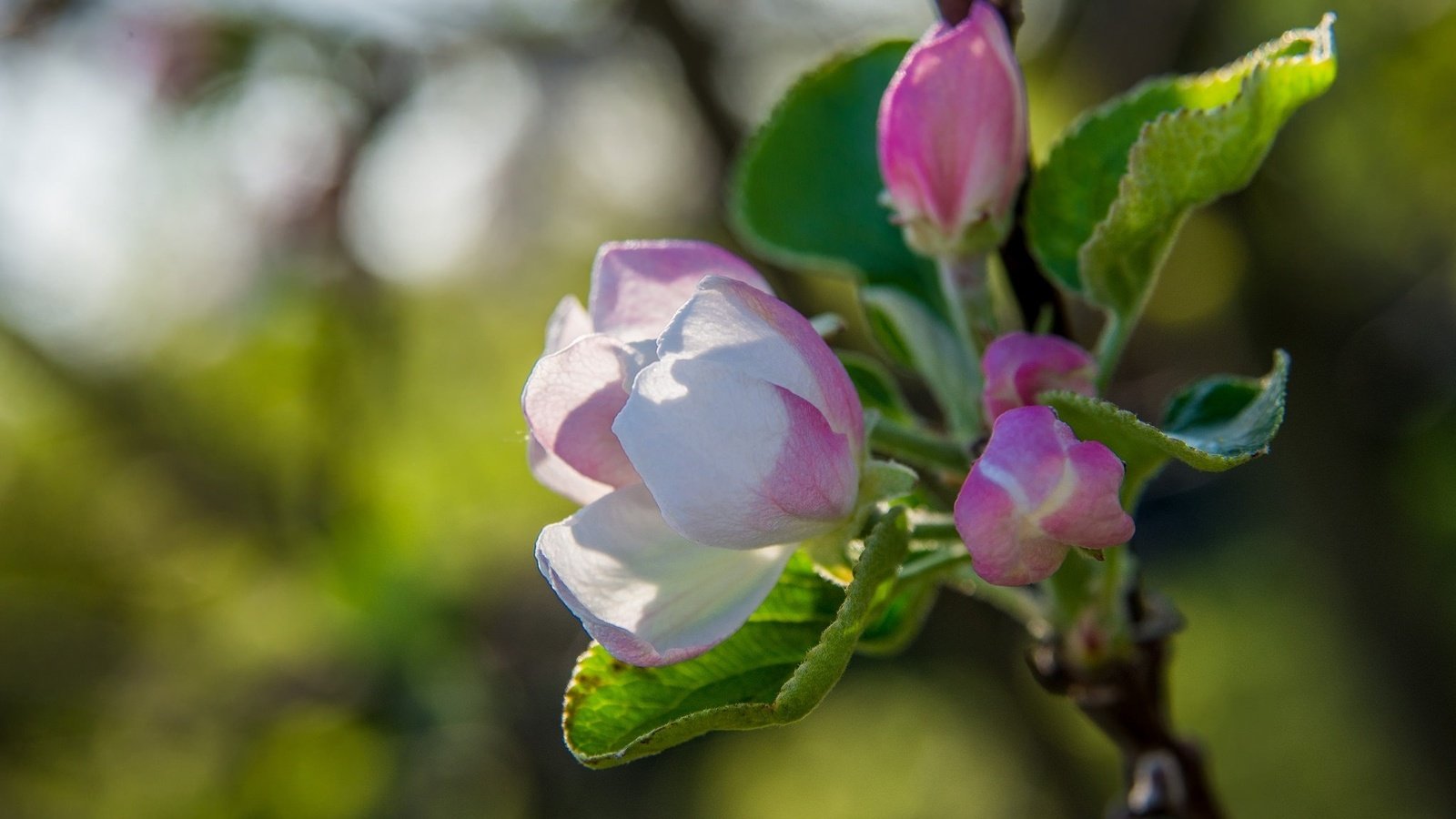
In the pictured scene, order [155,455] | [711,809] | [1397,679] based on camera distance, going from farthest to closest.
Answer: [711,809], [155,455], [1397,679]

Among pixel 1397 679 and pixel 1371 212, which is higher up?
pixel 1371 212

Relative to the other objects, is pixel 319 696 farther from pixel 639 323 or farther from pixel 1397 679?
pixel 639 323

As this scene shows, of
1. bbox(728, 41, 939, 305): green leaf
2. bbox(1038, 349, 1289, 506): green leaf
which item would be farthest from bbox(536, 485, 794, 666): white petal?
bbox(728, 41, 939, 305): green leaf

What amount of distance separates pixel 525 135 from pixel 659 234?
376 millimetres

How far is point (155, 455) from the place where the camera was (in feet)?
6.80

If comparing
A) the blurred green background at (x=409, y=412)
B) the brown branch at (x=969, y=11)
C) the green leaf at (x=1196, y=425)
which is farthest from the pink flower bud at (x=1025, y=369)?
the blurred green background at (x=409, y=412)

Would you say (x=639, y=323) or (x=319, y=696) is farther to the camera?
(x=319, y=696)

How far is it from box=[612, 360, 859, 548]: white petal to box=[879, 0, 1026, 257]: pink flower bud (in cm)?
13

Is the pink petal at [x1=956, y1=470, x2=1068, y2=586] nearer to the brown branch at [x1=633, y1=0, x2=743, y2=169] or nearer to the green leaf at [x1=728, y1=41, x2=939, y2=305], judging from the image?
the green leaf at [x1=728, y1=41, x2=939, y2=305]

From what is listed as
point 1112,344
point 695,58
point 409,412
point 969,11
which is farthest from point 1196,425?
point 409,412

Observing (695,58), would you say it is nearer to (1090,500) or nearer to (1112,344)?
(1112,344)

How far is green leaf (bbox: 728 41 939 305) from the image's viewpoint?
58cm

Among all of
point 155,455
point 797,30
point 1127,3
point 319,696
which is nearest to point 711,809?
point 319,696

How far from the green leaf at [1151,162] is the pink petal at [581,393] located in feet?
0.56
